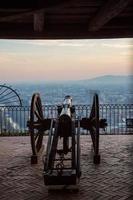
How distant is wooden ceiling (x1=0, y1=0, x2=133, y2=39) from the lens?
237 inches

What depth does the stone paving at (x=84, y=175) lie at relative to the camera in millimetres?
5414

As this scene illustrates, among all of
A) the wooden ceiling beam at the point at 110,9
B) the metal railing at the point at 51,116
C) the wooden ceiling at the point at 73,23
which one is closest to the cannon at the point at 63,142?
the wooden ceiling at the point at 73,23

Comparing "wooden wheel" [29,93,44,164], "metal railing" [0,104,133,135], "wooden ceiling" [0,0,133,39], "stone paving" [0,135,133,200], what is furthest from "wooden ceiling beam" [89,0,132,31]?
"metal railing" [0,104,133,135]

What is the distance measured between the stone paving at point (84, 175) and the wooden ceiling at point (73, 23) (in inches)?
90.7

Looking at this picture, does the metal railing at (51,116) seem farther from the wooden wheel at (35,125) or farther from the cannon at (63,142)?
the cannon at (63,142)

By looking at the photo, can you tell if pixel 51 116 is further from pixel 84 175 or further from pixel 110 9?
pixel 110 9

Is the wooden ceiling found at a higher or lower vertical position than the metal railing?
higher

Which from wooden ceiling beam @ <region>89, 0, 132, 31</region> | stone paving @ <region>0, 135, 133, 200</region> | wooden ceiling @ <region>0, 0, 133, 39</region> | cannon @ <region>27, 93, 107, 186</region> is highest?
wooden ceiling @ <region>0, 0, 133, 39</region>

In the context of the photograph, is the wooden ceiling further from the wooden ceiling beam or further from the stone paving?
the stone paving

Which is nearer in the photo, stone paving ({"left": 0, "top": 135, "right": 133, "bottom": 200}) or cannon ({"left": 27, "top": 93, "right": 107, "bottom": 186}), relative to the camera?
cannon ({"left": 27, "top": 93, "right": 107, "bottom": 186})

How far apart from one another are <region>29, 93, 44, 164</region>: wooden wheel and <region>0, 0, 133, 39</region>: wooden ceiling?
1.29 m

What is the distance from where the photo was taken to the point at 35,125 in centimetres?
762

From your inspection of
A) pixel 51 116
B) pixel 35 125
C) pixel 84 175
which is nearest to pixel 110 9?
pixel 84 175

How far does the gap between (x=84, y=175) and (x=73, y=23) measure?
10.5ft
